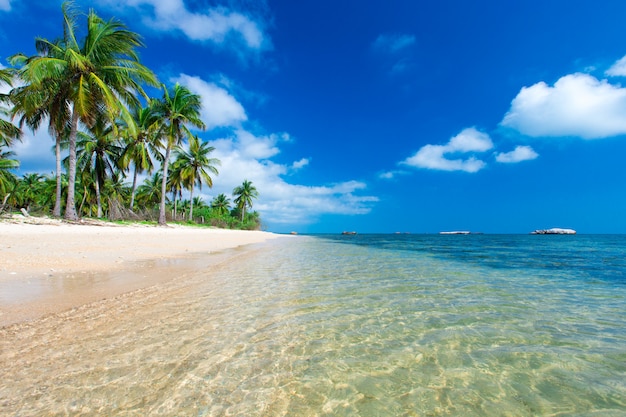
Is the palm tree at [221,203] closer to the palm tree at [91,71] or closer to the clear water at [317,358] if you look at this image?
the palm tree at [91,71]

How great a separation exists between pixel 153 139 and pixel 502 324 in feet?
110

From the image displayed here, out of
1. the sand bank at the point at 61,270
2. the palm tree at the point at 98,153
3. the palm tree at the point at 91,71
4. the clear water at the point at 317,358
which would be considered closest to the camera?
the clear water at the point at 317,358

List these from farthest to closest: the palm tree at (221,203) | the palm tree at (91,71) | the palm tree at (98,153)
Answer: the palm tree at (221,203)
the palm tree at (98,153)
the palm tree at (91,71)

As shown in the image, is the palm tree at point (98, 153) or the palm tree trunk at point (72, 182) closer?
the palm tree trunk at point (72, 182)

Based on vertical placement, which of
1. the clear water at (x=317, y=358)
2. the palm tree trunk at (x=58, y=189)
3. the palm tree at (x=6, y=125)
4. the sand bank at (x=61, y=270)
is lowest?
the clear water at (x=317, y=358)

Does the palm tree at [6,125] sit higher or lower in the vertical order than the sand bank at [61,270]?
higher

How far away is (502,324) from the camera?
420 cm

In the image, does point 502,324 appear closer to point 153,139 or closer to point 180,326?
point 180,326

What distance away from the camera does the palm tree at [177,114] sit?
26875 millimetres

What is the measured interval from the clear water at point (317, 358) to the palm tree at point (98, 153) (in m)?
28.4

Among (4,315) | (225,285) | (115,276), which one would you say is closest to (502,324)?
(225,285)

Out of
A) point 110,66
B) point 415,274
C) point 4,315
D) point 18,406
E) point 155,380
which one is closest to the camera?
point 18,406

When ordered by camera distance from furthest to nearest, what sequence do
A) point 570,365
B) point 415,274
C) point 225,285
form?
point 415,274 → point 225,285 → point 570,365

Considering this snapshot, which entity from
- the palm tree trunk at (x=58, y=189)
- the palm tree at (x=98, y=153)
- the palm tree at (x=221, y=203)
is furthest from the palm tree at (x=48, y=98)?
the palm tree at (x=221, y=203)
